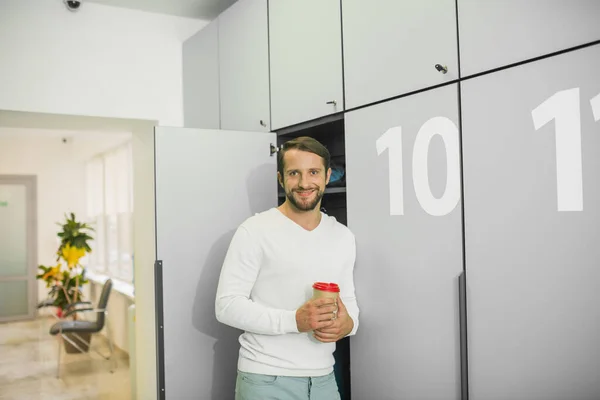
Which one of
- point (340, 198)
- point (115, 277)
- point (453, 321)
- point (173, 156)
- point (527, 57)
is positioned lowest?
point (115, 277)

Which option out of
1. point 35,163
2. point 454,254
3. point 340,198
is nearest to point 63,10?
point 340,198

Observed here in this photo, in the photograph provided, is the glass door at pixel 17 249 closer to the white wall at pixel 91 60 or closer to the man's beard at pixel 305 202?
the white wall at pixel 91 60

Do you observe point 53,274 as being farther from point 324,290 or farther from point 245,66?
point 324,290

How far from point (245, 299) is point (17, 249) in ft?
25.9

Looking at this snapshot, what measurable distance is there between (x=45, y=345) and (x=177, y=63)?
467 centimetres

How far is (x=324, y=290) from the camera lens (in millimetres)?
1842

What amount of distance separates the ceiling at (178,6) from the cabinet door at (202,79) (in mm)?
177

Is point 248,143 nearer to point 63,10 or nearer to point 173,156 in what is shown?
point 173,156

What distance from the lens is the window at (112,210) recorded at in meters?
6.72

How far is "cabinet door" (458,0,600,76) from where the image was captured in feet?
4.58

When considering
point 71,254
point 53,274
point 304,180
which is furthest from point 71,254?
point 304,180

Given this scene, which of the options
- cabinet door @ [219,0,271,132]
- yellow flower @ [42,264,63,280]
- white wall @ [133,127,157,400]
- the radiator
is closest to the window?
yellow flower @ [42,264,63,280]

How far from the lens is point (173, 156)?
240 cm

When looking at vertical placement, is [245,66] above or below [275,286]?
above
